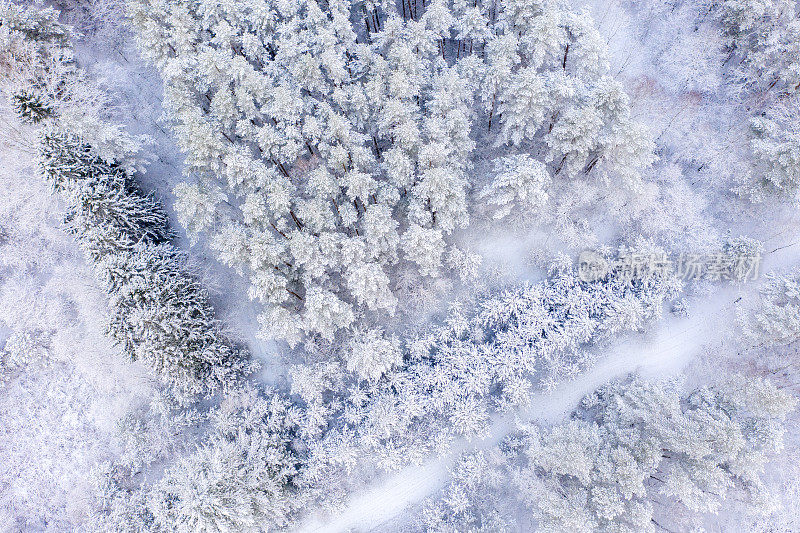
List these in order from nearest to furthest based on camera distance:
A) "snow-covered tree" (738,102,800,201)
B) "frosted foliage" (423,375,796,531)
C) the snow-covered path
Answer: "frosted foliage" (423,375,796,531)
"snow-covered tree" (738,102,800,201)
the snow-covered path

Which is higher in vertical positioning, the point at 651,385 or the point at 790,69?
the point at 790,69

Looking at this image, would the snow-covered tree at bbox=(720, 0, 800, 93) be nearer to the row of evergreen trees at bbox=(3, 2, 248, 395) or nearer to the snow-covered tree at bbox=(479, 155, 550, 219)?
the snow-covered tree at bbox=(479, 155, 550, 219)

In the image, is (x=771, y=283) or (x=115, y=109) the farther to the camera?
(x=115, y=109)

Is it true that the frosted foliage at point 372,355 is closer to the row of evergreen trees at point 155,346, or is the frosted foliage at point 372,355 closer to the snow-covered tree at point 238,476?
the row of evergreen trees at point 155,346

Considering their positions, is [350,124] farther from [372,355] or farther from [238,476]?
[238,476]

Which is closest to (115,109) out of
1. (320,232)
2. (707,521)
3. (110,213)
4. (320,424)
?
(110,213)

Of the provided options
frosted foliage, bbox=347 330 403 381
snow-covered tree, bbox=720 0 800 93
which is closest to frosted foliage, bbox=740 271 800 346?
snow-covered tree, bbox=720 0 800 93

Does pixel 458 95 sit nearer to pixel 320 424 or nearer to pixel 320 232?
pixel 320 232
